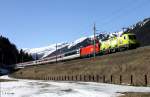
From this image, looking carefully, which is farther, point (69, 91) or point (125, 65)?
point (125, 65)

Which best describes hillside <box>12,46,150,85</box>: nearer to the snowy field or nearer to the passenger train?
the passenger train

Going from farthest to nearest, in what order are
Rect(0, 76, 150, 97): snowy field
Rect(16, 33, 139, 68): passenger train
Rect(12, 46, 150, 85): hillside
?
Rect(16, 33, 139, 68): passenger train → Rect(12, 46, 150, 85): hillside → Rect(0, 76, 150, 97): snowy field

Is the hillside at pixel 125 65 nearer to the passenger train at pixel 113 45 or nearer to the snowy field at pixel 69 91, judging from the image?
the passenger train at pixel 113 45

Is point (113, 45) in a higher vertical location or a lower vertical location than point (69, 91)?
higher

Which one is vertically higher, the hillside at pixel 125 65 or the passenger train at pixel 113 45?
the passenger train at pixel 113 45

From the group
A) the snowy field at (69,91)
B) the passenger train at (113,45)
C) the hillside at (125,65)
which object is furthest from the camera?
the passenger train at (113,45)

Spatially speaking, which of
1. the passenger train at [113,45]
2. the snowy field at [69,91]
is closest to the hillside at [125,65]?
the passenger train at [113,45]

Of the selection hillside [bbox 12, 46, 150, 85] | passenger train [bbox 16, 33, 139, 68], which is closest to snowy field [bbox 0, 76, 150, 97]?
hillside [bbox 12, 46, 150, 85]

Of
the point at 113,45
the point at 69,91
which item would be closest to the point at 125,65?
the point at 113,45

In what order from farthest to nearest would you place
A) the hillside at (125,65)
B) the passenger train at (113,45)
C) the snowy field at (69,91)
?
1. the passenger train at (113,45)
2. the hillside at (125,65)
3. the snowy field at (69,91)

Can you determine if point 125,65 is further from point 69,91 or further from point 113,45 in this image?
point 69,91

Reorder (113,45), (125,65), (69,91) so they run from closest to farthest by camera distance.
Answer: (69,91) → (125,65) → (113,45)

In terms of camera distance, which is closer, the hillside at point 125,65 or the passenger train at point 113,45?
the hillside at point 125,65

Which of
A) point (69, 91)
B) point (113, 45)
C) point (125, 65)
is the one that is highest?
point (113, 45)
